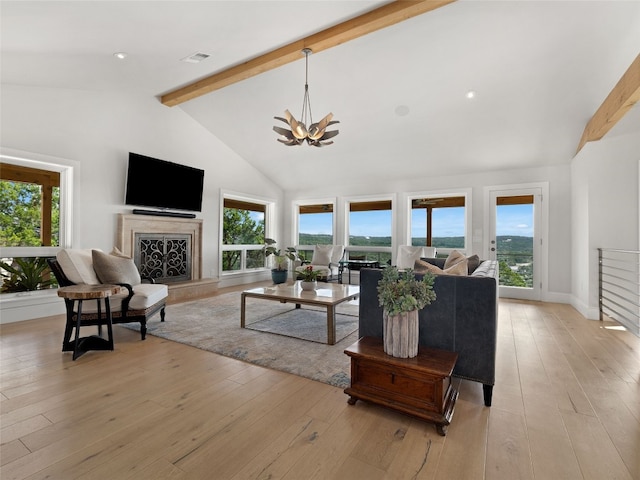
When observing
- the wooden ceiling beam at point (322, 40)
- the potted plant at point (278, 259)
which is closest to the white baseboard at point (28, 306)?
the wooden ceiling beam at point (322, 40)

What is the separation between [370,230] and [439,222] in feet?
5.04

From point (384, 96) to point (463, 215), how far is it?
2.95 m

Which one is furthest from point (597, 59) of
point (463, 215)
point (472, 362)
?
point (472, 362)

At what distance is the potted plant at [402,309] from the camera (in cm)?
195

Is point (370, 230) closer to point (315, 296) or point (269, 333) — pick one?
point (315, 296)

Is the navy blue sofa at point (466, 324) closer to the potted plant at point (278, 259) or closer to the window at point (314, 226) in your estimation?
the potted plant at point (278, 259)

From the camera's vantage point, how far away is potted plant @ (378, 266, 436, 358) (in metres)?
1.95

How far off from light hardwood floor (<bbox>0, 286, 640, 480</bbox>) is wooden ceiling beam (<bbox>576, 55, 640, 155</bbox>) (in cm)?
249

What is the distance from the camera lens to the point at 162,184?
18.1 ft

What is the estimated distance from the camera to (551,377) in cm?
248

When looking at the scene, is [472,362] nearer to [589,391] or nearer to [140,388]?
[589,391]

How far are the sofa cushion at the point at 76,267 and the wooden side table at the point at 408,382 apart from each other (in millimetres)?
2852

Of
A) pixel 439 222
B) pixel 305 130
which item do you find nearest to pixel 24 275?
pixel 305 130

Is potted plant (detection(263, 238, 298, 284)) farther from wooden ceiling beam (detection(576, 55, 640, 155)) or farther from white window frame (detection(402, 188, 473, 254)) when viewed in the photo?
wooden ceiling beam (detection(576, 55, 640, 155))
